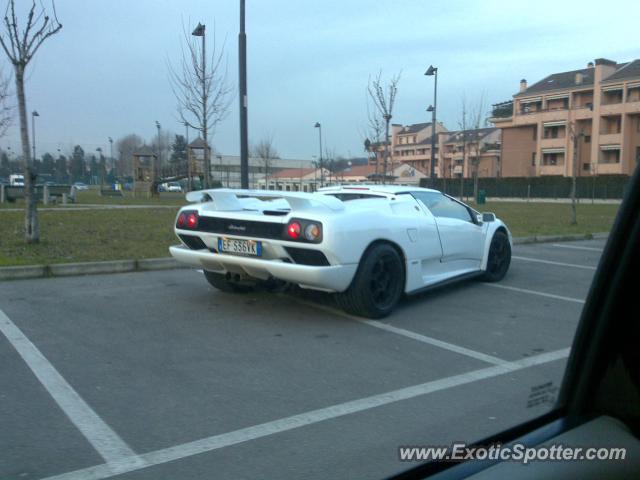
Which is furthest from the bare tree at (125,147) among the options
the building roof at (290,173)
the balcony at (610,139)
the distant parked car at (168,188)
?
the balcony at (610,139)

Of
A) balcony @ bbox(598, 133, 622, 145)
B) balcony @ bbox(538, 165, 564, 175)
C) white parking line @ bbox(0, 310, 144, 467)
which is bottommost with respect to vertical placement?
white parking line @ bbox(0, 310, 144, 467)

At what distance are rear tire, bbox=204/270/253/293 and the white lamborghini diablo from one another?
0.05 ft

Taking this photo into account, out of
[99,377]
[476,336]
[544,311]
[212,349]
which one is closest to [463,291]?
[544,311]

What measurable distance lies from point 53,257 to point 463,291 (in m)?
5.76

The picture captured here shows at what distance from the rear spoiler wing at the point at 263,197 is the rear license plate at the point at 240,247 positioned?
398mm

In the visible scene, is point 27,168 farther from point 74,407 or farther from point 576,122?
point 576,122

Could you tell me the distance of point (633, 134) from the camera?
45250 mm

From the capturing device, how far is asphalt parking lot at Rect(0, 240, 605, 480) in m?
2.94

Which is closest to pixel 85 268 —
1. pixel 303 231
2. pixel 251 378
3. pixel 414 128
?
pixel 303 231

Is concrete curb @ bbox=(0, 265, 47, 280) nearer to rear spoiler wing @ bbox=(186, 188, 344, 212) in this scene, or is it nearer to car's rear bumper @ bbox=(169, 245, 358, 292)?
Answer: rear spoiler wing @ bbox=(186, 188, 344, 212)

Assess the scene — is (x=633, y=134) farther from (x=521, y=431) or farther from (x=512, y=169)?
(x=521, y=431)

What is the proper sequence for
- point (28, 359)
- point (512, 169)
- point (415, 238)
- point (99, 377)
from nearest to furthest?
point (99, 377) < point (28, 359) < point (415, 238) < point (512, 169)

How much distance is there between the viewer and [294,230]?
5344 mm
